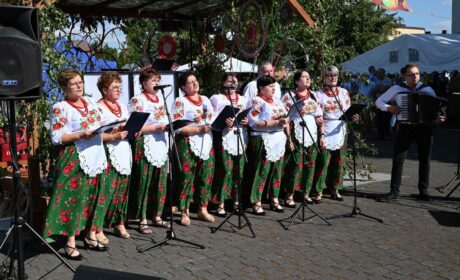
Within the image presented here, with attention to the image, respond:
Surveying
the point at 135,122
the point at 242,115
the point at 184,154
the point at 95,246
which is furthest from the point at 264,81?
the point at 95,246

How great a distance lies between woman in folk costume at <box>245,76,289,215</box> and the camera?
702 cm

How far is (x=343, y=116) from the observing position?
7496 mm

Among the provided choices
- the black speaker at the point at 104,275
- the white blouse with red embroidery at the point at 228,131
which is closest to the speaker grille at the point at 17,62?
the black speaker at the point at 104,275

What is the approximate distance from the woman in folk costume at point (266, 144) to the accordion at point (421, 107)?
1691 millimetres

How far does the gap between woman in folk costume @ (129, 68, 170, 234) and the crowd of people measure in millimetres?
11

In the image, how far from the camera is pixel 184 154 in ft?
21.8

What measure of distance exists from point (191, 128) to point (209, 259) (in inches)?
64.0

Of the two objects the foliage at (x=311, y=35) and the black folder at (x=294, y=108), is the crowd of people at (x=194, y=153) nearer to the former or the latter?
the black folder at (x=294, y=108)

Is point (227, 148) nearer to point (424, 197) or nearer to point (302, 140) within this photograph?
point (302, 140)

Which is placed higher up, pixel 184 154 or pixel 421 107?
pixel 421 107

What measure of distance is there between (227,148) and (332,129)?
167 cm

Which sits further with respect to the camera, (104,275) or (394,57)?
(394,57)

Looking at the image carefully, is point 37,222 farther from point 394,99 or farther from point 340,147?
point 394,99

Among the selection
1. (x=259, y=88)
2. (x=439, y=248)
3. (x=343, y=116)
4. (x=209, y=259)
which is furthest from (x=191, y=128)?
(x=439, y=248)
